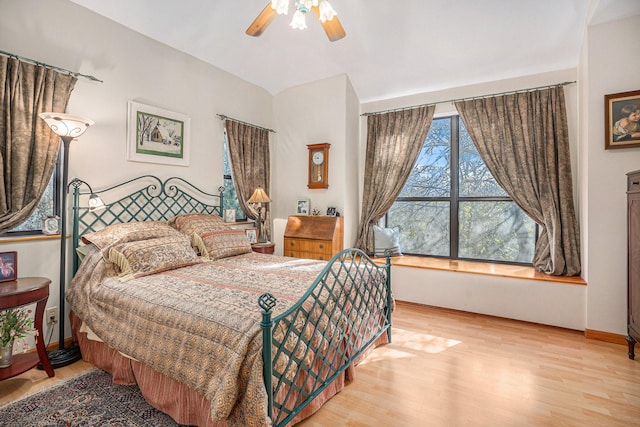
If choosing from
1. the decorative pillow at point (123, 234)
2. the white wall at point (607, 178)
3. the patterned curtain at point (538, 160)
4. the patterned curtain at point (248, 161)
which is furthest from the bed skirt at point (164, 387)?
the patterned curtain at point (538, 160)

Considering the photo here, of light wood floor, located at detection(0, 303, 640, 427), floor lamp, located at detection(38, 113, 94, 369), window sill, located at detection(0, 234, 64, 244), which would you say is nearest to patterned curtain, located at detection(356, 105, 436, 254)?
light wood floor, located at detection(0, 303, 640, 427)

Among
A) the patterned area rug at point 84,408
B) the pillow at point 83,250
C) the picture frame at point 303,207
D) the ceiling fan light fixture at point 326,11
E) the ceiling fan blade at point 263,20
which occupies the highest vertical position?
the ceiling fan blade at point 263,20

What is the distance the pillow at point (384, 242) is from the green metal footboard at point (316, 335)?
5.47ft

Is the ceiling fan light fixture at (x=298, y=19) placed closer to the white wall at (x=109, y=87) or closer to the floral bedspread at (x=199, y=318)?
the floral bedspread at (x=199, y=318)

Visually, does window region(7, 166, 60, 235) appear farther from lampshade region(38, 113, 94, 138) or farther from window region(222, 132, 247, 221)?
window region(222, 132, 247, 221)

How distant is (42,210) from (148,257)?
103 centimetres

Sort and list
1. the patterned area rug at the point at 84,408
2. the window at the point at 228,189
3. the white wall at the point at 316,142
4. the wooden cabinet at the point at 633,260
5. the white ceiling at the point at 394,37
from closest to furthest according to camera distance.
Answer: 1. the patterned area rug at the point at 84,408
2. the wooden cabinet at the point at 633,260
3. the white ceiling at the point at 394,37
4. the window at the point at 228,189
5. the white wall at the point at 316,142

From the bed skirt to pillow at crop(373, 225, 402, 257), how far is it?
2.22 metres

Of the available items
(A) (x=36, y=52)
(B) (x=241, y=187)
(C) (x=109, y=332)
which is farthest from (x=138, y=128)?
(C) (x=109, y=332)

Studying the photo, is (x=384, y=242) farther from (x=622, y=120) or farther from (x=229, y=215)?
(x=622, y=120)

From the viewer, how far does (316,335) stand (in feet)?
5.71

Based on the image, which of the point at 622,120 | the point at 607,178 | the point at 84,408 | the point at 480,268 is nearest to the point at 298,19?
the point at 84,408

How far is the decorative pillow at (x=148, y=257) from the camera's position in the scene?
230 cm

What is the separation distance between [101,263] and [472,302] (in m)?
3.59
